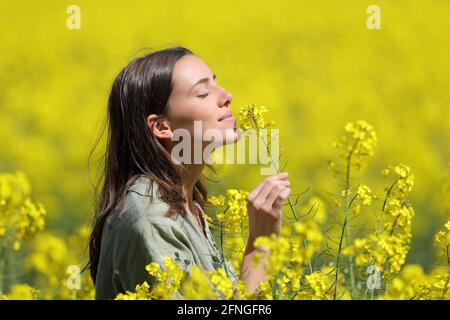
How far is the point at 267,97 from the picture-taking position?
297 inches

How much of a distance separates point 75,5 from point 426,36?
3.22 metres

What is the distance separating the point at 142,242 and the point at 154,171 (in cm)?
27

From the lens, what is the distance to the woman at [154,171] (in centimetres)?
242

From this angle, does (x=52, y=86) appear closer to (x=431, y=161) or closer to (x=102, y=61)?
(x=102, y=61)

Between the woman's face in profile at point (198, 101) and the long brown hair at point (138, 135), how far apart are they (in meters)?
0.02

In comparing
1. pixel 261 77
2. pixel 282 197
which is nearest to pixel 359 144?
pixel 282 197

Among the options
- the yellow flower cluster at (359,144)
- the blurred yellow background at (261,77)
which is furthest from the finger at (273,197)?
the blurred yellow background at (261,77)

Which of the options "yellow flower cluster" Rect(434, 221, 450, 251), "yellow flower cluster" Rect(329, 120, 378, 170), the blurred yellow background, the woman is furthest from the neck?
the blurred yellow background

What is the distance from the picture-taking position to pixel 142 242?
2387 millimetres

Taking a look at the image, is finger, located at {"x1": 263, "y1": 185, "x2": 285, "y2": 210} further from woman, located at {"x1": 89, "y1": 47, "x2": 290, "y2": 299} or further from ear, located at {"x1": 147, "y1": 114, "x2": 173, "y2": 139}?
ear, located at {"x1": 147, "y1": 114, "x2": 173, "y2": 139}

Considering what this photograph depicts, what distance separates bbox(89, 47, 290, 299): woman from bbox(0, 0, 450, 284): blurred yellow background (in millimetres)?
2743

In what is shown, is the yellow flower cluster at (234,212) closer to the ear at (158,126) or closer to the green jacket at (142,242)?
the green jacket at (142,242)
